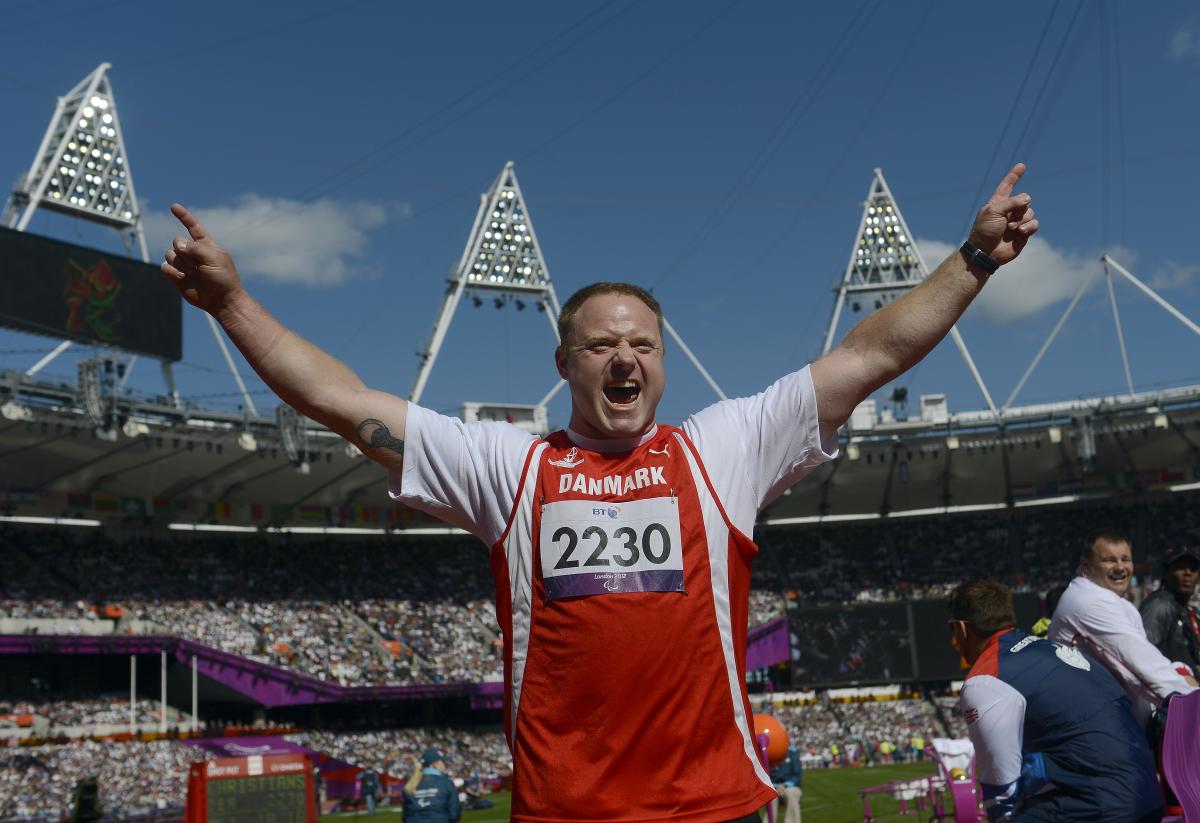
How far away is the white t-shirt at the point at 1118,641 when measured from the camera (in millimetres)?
5660

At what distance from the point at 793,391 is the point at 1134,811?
106 inches

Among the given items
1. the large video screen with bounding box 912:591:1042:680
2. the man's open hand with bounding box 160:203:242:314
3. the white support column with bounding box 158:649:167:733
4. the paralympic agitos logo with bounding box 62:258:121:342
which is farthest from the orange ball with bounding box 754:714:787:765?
the large video screen with bounding box 912:591:1042:680

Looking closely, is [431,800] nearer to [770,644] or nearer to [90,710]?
[90,710]

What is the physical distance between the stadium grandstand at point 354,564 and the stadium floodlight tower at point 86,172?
0.12 meters

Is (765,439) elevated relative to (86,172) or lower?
lower

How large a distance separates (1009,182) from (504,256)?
47.7 m

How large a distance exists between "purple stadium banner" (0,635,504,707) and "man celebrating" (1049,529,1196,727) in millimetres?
34051

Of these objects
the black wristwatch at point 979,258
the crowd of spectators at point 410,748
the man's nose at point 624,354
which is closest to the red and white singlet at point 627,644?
the man's nose at point 624,354

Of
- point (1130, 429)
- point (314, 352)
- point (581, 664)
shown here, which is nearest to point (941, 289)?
point (581, 664)

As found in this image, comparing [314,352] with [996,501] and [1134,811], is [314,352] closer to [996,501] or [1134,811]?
[1134,811]

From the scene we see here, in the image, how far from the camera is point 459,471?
10.7 feet

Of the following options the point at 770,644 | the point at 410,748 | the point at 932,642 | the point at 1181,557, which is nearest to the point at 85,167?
the point at 410,748

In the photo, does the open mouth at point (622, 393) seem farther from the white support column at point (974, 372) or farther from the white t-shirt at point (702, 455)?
the white support column at point (974, 372)

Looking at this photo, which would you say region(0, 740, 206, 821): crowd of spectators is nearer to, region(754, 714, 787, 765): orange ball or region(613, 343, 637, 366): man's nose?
region(754, 714, 787, 765): orange ball
